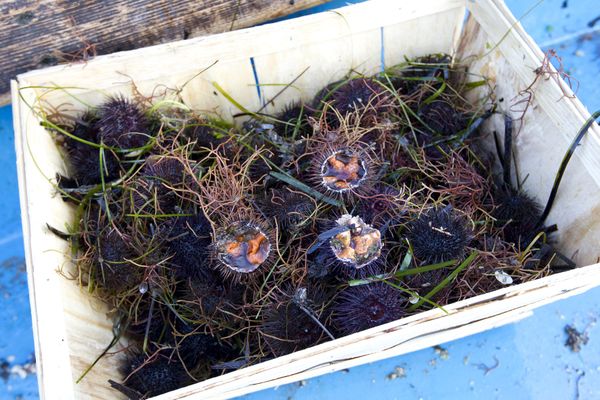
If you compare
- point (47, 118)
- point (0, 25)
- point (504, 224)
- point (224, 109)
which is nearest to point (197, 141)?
point (224, 109)

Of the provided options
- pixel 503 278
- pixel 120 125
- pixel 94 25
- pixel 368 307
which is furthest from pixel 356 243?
pixel 94 25

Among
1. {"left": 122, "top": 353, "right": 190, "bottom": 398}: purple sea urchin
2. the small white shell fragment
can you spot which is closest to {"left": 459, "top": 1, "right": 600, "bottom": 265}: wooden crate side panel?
the small white shell fragment

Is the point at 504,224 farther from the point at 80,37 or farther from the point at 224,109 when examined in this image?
the point at 80,37

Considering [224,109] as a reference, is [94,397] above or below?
below

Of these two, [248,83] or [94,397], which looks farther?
[248,83]

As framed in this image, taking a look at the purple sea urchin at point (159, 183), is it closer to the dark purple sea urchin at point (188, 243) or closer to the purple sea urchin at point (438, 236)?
the dark purple sea urchin at point (188, 243)

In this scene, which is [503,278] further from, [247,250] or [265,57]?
[265,57]
